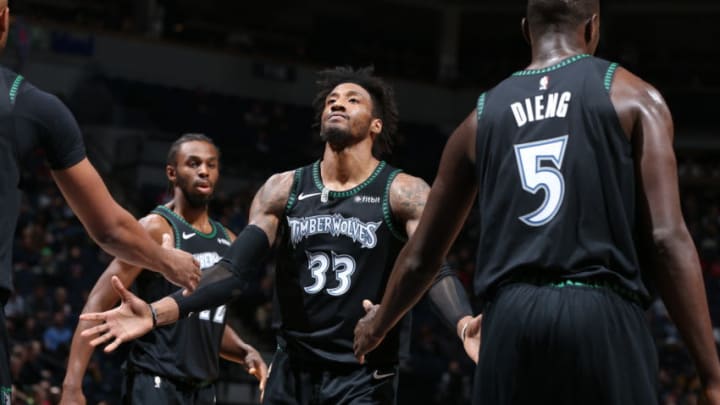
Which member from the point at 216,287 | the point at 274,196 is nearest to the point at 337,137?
the point at 274,196

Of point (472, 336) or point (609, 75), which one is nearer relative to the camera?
point (609, 75)

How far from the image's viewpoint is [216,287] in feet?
16.4

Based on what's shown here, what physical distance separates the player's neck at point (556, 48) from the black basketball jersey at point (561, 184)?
4 centimetres

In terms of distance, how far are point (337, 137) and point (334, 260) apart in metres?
0.72

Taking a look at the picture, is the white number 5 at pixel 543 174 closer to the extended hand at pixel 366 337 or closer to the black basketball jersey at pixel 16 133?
the extended hand at pixel 366 337

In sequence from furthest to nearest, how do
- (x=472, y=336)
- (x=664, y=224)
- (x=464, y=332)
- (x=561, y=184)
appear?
(x=464, y=332)
(x=472, y=336)
(x=561, y=184)
(x=664, y=224)

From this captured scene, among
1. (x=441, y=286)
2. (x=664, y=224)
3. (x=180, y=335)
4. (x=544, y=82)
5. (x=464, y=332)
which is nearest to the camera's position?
(x=664, y=224)

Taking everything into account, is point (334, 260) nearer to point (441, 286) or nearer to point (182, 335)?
point (441, 286)

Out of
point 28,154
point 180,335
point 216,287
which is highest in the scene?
point 28,154

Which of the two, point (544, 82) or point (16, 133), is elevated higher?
point (544, 82)

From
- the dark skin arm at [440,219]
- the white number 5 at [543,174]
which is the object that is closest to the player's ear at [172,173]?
the dark skin arm at [440,219]

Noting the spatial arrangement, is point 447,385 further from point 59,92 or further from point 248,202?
point 59,92

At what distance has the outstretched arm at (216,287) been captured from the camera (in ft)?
13.0

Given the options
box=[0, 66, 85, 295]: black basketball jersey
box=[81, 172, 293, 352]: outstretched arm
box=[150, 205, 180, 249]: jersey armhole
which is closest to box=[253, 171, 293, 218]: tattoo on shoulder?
box=[81, 172, 293, 352]: outstretched arm
